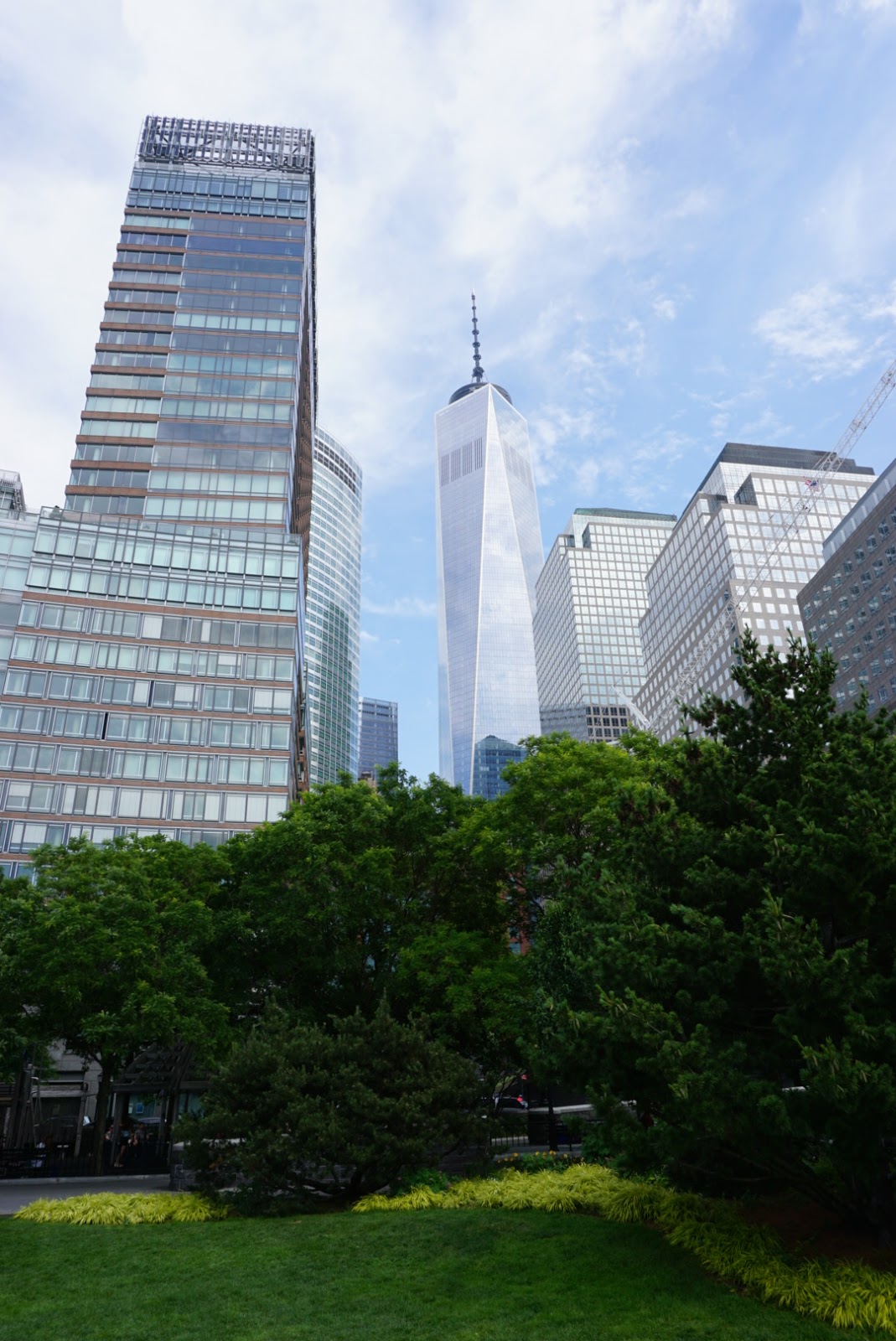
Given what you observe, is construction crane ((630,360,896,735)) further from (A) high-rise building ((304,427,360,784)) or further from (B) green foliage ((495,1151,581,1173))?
(B) green foliage ((495,1151,581,1173))

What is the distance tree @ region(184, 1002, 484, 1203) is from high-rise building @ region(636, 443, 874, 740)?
11607cm

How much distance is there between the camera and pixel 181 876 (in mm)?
34812

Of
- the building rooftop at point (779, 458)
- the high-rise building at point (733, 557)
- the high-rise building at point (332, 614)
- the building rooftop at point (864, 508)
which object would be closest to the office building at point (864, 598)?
the building rooftop at point (864, 508)

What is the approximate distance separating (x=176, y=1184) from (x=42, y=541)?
52669 millimetres

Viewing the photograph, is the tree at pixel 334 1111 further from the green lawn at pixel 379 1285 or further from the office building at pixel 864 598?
the office building at pixel 864 598

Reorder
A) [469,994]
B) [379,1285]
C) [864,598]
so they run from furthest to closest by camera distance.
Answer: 1. [864,598]
2. [469,994]
3. [379,1285]

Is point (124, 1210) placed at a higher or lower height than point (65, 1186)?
higher

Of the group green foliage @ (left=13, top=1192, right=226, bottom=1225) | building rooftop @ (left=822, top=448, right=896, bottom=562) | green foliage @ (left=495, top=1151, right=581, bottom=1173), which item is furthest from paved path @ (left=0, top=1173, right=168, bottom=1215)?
building rooftop @ (left=822, top=448, right=896, bottom=562)

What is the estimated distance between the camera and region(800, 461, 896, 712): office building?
92.6 meters

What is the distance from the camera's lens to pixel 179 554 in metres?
69.3

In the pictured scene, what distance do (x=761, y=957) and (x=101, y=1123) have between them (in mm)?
27619

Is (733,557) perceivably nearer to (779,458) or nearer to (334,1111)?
(779,458)

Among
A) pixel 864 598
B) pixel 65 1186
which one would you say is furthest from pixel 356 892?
pixel 864 598

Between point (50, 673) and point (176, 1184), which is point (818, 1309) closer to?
point (176, 1184)
